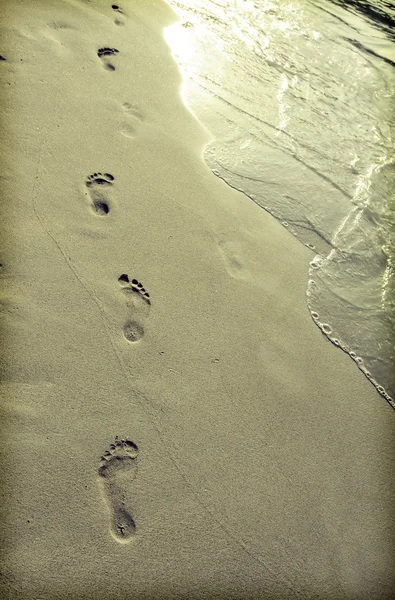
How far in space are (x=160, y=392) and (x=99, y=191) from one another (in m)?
1.49

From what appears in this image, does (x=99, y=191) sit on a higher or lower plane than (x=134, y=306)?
higher

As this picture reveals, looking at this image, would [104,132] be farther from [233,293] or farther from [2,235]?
[233,293]

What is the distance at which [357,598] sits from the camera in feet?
6.97

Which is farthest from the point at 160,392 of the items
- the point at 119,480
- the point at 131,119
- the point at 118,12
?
the point at 118,12

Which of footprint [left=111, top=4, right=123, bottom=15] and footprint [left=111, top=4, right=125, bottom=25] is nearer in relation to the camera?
footprint [left=111, top=4, right=125, bottom=25]

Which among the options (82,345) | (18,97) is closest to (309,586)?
(82,345)

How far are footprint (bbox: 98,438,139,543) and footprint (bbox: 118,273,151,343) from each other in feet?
2.01

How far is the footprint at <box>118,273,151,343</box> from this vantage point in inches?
102

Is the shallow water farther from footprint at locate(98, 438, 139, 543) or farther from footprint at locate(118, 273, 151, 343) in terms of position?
footprint at locate(98, 438, 139, 543)

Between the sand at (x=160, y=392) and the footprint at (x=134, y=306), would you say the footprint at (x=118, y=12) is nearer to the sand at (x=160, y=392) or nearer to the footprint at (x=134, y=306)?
the sand at (x=160, y=392)

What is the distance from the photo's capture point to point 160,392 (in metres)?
2.42

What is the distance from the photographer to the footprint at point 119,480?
2.04 meters

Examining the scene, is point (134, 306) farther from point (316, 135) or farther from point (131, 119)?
point (316, 135)

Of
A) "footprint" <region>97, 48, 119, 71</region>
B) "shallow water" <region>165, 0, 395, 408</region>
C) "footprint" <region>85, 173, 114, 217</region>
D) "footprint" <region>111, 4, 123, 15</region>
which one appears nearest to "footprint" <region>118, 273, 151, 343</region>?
"footprint" <region>85, 173, 114, 217</region>
